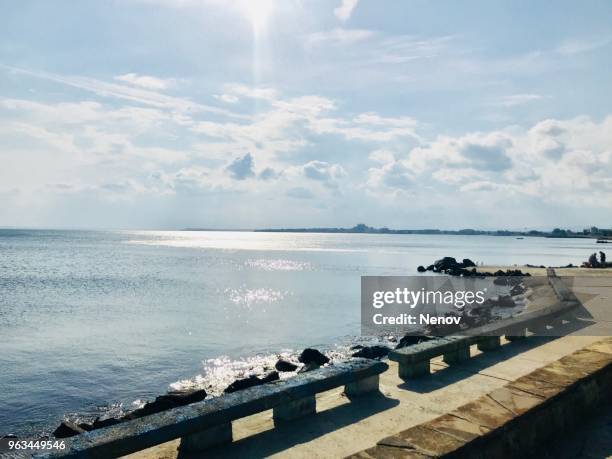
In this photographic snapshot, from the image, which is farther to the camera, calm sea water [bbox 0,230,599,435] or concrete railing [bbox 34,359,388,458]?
calm sea water [bbox 0,230,599,435]

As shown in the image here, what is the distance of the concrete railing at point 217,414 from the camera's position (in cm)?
393

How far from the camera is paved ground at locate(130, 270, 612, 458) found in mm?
4758

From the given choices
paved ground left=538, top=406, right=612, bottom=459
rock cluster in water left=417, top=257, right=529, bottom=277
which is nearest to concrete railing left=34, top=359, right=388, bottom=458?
paved ground left=538, top=406, right=612, bottom=459

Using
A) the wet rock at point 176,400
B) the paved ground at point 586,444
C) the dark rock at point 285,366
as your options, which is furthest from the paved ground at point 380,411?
the dark rock at point 285,366

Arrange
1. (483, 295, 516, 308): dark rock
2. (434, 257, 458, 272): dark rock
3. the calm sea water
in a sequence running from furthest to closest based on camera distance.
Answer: (434, 257, 458, 272): dark rock, (483, 295, 516, 308): dark rock, the calm sea water

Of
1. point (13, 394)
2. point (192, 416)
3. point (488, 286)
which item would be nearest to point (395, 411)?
point (192, 416)

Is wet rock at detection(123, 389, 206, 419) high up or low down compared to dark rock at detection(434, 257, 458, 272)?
up

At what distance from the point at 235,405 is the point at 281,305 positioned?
2974 centimetres

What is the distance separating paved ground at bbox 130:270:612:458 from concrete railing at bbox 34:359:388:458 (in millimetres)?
174

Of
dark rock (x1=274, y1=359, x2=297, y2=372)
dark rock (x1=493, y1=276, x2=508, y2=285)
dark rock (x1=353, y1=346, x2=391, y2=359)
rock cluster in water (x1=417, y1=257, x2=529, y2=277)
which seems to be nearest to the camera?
dark rock (x1=353, y1=346, x2=391, y2=359)

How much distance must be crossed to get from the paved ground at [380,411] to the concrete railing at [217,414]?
17 centimetres

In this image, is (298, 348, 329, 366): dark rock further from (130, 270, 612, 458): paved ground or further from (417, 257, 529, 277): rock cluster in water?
(417, 257, 529, 277): rock cluster in water

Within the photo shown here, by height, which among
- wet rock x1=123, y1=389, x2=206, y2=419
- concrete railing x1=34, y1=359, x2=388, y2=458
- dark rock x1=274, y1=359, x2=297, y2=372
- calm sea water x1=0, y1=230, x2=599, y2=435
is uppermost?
concrete railing x1=34, y1=359, x2=388, y2=458

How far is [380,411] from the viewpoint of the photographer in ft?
18.8
